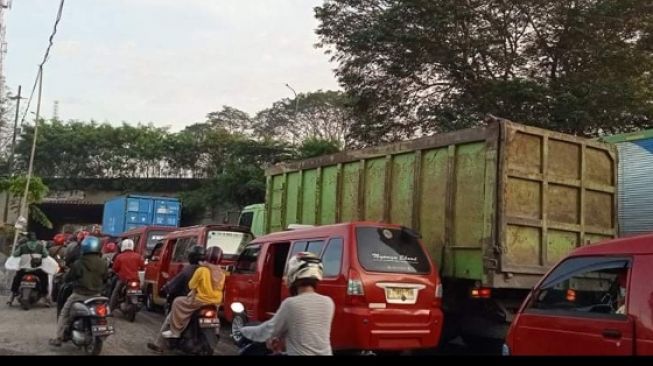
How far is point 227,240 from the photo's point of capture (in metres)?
10.7

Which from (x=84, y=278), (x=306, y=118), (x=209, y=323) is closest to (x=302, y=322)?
(x=209, y=323)

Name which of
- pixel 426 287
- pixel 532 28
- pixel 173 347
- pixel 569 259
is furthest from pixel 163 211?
pixel 569 259

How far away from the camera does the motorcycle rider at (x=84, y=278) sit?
7543mm

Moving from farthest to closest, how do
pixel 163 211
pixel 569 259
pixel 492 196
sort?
pixel 163 211, pixel 492 196, pixel 569 259

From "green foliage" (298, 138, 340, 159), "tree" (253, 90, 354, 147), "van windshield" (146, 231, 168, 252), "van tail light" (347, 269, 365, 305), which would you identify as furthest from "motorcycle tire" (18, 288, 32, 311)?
"tree" (253, 90, 354, 147)

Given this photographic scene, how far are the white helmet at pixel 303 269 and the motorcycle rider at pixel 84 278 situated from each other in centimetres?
423

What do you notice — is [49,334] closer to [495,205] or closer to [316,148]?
[495,205]

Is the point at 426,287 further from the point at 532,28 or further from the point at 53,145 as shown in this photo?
the point at 53,145

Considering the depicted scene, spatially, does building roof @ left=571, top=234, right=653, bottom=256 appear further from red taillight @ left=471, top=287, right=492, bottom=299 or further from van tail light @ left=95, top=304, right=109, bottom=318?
van tail light @ left=95, top=304, right=109, bottom=318

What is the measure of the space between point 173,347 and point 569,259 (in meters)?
4.78

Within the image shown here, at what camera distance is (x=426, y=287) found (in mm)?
6742

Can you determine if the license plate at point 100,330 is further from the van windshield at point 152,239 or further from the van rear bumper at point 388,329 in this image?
the van windshield at point 152,239

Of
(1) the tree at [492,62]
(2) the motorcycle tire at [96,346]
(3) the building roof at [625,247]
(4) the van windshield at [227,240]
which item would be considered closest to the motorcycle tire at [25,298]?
(4) the van windshield at [227,240]

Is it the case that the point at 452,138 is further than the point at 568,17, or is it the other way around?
the point at 568,17
